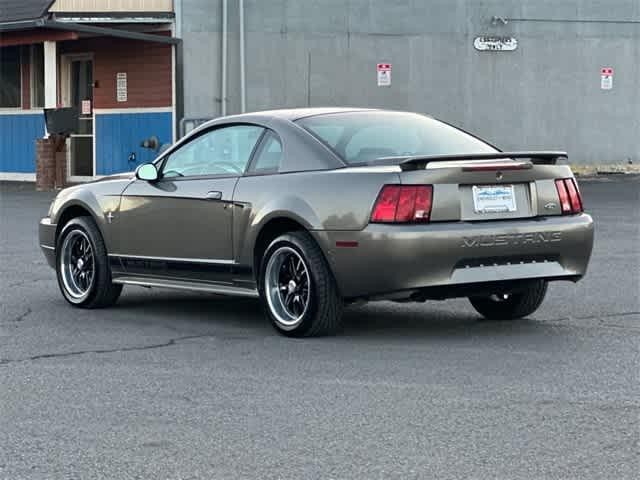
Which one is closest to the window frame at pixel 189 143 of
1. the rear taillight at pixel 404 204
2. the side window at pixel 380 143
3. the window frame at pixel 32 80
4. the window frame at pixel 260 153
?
the window frame at pixel 260 153

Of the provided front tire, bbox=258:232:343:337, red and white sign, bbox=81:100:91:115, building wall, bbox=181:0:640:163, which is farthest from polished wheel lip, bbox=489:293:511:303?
red and white sign, bbox=81:100:91:115

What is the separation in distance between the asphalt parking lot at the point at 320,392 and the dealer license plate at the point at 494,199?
78 centimetres

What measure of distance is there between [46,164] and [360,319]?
813 inches

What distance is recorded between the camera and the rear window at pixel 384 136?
888cm

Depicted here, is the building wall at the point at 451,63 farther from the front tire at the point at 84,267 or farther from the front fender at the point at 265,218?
the front fender at the point at 265,218

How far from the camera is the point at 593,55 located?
33.2 m

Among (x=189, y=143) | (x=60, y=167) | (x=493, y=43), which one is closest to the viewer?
(x=189, y=143)

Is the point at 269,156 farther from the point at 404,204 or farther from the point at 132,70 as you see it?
the point at 132,70

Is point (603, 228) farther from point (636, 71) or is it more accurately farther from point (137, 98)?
point (636, 71)

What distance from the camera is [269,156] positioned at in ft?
30.0

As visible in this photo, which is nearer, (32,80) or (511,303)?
(511,303)

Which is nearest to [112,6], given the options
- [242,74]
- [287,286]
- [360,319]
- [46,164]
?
[242,74]

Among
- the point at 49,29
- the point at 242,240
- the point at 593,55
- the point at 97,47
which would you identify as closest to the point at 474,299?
the point at 242,240

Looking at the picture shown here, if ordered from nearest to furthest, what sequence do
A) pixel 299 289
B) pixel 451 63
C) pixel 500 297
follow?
pixel 299 289 → pixel 500 297 → pixel 451 63
